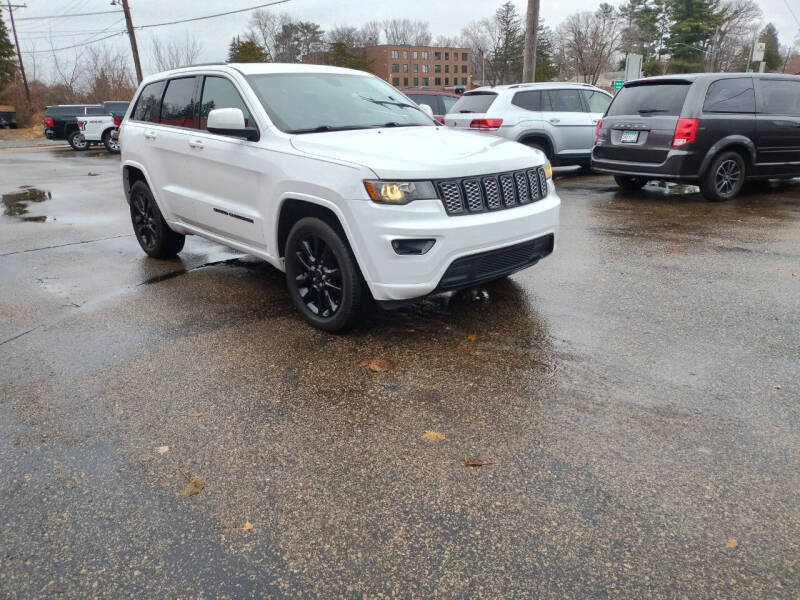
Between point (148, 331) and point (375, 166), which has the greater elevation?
point (375, 166)

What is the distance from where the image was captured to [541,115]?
12.0 meters

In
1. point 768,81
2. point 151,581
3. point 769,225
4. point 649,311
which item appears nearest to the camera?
point 151,581

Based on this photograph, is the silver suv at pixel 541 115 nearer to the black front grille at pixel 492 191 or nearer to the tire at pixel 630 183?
the tire at pixel 630 183

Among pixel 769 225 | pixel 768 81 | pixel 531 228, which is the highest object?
pixel 768 81

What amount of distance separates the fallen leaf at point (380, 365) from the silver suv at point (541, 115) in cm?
866

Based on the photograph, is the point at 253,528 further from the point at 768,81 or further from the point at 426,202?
the point at 768,81

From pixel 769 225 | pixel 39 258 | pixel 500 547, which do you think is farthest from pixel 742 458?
pixel 39 258

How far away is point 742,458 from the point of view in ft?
9.30

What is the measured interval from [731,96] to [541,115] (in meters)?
3.73

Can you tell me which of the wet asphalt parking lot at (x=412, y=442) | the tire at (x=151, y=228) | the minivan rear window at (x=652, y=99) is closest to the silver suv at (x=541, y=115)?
the minivan rear window at (x=652, y=99)

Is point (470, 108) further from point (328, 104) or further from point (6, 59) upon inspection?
point (6, 59)

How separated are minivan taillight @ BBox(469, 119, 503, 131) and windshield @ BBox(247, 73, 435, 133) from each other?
21.7 ft

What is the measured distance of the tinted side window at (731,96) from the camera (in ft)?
28.7

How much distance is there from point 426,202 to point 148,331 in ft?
7.46
